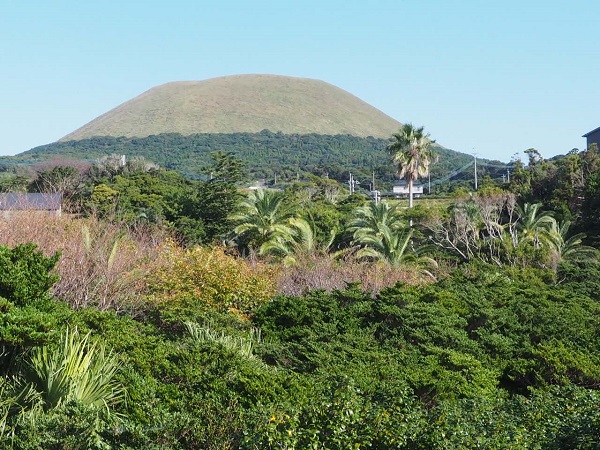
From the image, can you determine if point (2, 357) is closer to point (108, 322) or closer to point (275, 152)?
point (108, 322)

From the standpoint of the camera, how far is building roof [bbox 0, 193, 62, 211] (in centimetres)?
2411

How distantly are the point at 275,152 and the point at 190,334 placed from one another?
142 metres

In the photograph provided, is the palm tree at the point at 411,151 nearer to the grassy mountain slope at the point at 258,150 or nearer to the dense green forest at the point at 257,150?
the dense green forest at the point at 257,150

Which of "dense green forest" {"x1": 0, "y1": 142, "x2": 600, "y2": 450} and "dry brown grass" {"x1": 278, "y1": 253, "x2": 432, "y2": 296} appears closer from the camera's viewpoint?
"dense green forest" {"x1": 0, "y1": 142, "x2": 600, "y2": 450}

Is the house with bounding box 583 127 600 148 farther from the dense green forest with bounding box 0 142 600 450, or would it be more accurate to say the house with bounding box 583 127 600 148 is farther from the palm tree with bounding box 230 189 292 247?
the palm tree with bounding box 230 189 292 247

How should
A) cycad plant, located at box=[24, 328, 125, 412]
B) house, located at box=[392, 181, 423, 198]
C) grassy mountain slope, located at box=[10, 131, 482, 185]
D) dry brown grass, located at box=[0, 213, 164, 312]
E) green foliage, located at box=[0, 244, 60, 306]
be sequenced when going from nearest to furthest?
cycad plant, located at box=[24, 328, 125, 412] < green foliage, located at box=[0, 244, 60, 306] < dry brown grass, located at box=[0, 213, 164, 312] < house, located at box=[392, 181, 423, 198] < grassy mountain slope, located at box=[10, 131, 482, 185]

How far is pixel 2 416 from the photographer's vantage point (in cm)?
827

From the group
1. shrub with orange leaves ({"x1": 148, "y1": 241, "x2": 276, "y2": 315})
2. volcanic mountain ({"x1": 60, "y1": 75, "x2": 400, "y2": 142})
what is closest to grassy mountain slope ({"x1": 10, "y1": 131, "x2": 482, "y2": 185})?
volcanic mountain ({"x1": 60, "y1": 75, "x2": 400, "y2": 142})

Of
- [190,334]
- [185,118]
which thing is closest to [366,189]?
[185,118]

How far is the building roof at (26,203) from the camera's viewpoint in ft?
79.1

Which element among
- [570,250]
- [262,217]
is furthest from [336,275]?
[570,250]

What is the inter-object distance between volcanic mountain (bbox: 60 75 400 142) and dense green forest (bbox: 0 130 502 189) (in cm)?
643

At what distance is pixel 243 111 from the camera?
177875mm

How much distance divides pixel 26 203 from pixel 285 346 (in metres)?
15.0
